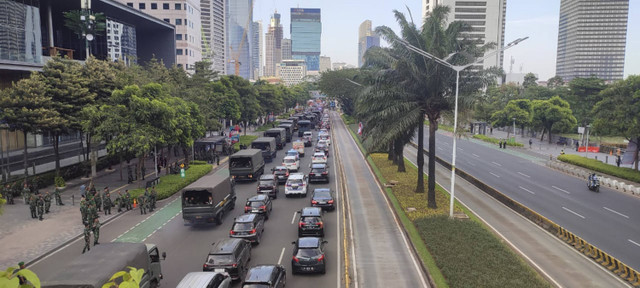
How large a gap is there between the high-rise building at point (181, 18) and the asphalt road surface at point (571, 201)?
67933 millimetres

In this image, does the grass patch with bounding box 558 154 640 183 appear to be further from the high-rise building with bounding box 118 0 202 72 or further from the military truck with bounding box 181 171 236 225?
the high-rise building with bounding box 118 0 202 72

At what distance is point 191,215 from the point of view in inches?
1003

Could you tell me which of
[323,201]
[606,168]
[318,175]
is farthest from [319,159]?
→ [606,168]

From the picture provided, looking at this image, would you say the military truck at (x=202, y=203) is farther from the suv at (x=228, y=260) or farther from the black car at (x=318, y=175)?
the black car at (x=318, y=175)

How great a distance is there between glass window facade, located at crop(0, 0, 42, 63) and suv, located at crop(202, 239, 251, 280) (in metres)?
34.2

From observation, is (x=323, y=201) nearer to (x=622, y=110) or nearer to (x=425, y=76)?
(x=425, y=76)

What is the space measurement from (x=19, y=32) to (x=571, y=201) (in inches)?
2118

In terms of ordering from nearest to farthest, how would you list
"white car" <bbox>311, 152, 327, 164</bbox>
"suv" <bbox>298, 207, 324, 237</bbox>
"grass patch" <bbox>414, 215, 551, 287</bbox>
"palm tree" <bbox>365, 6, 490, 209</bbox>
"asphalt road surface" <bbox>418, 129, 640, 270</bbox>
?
1. "grass patch" <bbox>414, 215, 551, 287</bbox>
2. "suv" <bbox>298, 207, 324, 237</bbox>
3. "asphalt road surface" <bbox>418, 129, 640, 270</bbox>
4. "palm tree" <bbox>365, 6, 490, 209</bbox>
5. "white car" <bbox>311, 152, 327, 164</bbox>

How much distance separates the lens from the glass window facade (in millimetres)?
40844

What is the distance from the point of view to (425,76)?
2919 centimetres

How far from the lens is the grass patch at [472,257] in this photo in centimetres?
1720

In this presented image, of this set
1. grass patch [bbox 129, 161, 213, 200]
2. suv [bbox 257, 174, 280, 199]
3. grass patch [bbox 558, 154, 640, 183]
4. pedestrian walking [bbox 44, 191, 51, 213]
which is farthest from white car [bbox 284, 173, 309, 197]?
grass patch [bbox 558, 154, 640, 183]

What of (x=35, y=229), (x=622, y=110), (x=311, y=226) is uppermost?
(x=622, y=110)

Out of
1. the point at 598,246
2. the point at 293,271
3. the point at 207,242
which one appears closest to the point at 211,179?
the point at 207,242
